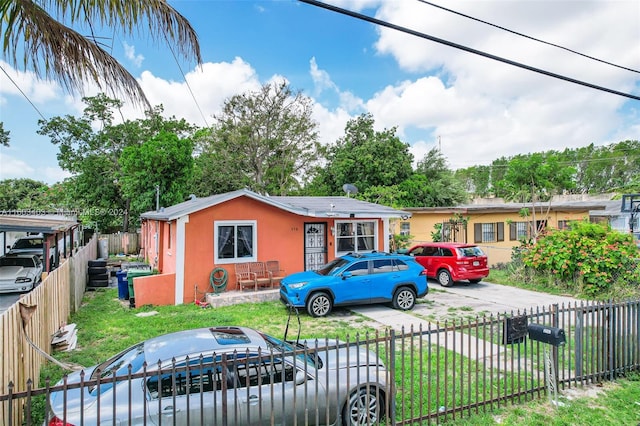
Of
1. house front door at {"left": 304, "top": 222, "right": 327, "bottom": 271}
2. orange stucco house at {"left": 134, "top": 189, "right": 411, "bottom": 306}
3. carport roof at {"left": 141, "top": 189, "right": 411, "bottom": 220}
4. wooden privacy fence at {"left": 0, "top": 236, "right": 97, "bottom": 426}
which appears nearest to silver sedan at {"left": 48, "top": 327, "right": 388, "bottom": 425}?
wooden privacy fence at {"left": 0, "top": 236, "right": 97, "bottom": 426}

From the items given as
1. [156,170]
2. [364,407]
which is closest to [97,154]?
[156,170]

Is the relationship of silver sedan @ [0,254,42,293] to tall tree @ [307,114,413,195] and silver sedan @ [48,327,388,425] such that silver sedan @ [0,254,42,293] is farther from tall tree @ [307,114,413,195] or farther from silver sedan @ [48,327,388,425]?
tall tree @ [307,114,413,195]

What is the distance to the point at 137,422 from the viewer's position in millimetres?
3494

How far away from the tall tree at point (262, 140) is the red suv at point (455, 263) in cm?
1960

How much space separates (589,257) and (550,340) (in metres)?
9.36

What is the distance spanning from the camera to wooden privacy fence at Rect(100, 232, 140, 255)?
27.1 meters

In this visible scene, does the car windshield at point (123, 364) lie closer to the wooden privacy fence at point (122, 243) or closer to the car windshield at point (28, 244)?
the car windshield at point (28, 244)

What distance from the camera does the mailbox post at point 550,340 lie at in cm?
499

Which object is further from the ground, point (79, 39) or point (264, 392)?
point (79, 39)

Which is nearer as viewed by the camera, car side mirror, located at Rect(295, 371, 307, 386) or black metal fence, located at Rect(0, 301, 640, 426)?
black metal fence, located at Rect(0, 301, 640, 426)

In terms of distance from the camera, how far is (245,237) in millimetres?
13000

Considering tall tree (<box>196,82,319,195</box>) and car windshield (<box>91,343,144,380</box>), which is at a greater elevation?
tall tree (<box>196,82,319,195</box>)

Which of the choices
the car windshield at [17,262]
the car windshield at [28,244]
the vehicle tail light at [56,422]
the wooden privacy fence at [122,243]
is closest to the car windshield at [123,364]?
the vehicle tail light at [56,422]

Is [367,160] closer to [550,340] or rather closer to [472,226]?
[472,226]
